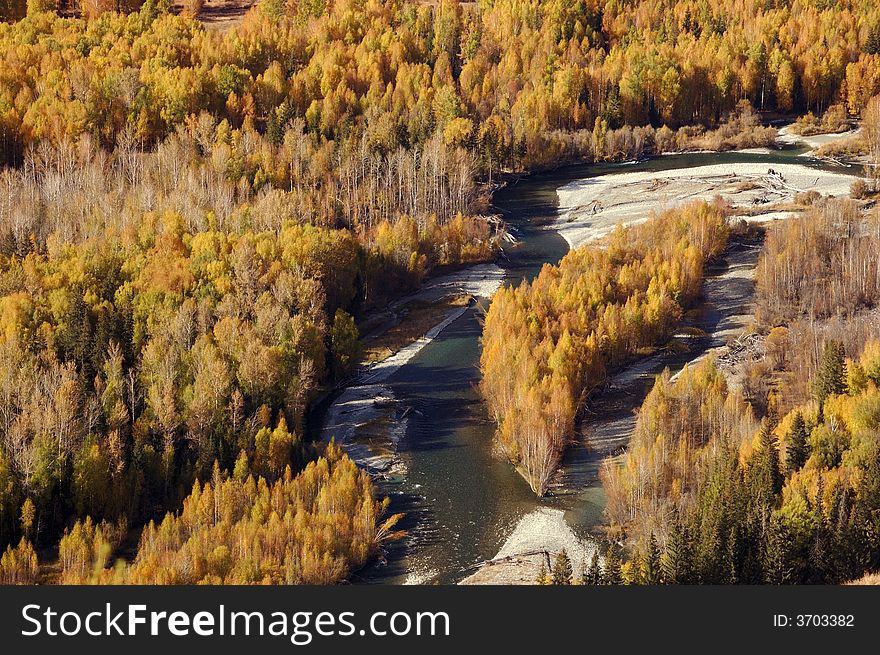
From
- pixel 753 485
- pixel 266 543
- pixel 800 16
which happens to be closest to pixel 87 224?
pixel 266 543

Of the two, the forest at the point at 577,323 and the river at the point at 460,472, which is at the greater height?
the forest at the point at 577,323

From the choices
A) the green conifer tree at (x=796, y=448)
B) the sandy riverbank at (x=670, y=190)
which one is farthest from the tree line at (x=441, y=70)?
the green conifer tree at (x=796, y=448)

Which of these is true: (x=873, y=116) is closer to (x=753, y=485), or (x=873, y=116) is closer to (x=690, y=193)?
(x=690, y=193)

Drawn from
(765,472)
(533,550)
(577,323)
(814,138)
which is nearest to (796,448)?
(765,472)

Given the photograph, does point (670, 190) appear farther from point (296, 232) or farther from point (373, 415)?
point (373, 415)

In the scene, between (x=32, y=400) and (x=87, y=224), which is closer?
(x=32, y=400)

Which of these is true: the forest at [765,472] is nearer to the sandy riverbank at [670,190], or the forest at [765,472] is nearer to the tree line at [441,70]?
the sandy riverbank at [670,190]

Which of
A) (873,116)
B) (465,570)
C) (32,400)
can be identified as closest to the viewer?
(465,570)

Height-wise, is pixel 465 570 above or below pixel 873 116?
below
